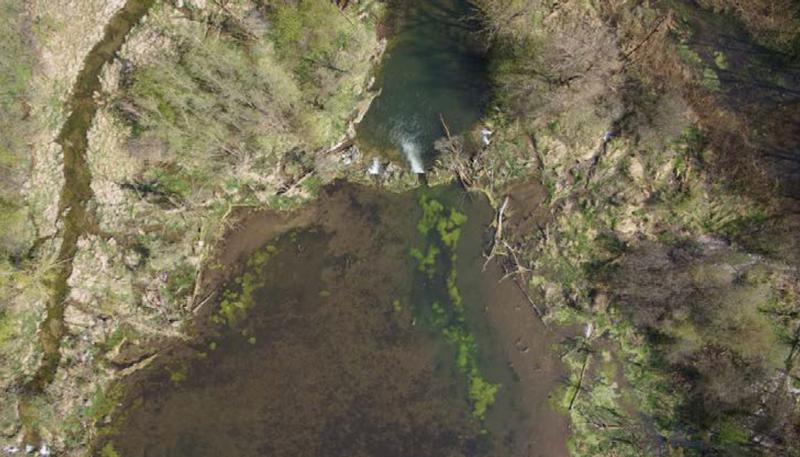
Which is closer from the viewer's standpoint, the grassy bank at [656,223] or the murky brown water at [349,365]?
the grassy bank at [656,223]

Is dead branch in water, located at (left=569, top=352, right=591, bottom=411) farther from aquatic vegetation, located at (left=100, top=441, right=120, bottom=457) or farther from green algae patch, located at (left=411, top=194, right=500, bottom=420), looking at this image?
aquatic vegetation, located at (left=100, top=441, right=120, bottom=457)

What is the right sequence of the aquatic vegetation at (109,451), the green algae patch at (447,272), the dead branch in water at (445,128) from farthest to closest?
the green algae patch at (447,272)
the dead branch in water at (445,128)
the aquatic vegetation at (109,451)

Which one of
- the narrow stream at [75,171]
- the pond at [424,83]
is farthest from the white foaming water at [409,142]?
the narrow stream at [75,171]

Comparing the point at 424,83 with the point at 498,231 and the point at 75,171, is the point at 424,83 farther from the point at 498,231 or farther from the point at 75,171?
the point at 75,171

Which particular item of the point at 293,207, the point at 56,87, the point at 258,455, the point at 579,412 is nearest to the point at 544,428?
the point at 579,412

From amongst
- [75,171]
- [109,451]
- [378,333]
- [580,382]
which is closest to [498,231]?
[378,333]

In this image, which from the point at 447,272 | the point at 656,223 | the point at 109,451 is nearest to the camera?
the point at 109,451

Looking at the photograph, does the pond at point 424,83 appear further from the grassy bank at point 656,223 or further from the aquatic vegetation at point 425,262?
the aquatic vegetation at point 425,262

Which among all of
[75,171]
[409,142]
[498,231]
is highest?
[75,171]
